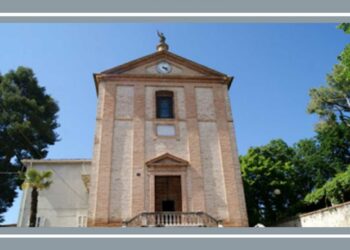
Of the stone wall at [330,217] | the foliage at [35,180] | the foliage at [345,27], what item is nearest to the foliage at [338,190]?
the stone wall at [330,217]

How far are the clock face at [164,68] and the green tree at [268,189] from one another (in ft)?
36.5

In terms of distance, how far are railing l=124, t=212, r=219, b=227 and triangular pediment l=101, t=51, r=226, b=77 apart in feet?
20.4

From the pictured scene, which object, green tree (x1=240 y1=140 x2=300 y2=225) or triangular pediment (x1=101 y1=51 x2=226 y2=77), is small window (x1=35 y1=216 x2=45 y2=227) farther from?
green tree (x1=240 y1=140 x2=300 y2=225)

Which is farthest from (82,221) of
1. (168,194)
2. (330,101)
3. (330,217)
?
(330,101)

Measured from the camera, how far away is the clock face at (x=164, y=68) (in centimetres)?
1429

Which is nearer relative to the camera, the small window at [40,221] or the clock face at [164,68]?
the small window at [40,221]

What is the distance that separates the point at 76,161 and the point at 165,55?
20.4 feet

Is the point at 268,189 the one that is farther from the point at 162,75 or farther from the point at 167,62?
the point at 162,75

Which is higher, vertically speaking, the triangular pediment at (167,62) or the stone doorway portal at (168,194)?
the triangular pediment at (167,62)

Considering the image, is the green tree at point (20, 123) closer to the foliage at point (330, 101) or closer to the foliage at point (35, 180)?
the foliage at point (35, 180)

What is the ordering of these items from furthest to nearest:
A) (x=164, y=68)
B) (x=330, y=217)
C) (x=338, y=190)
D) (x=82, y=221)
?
(x=338, y=190)
(x=164, y=68)
(x=82, y=221)
(x=330, y=217)

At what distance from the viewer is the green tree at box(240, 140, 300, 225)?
2123cm

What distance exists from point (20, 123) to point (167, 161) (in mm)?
15915

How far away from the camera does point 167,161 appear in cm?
1189
